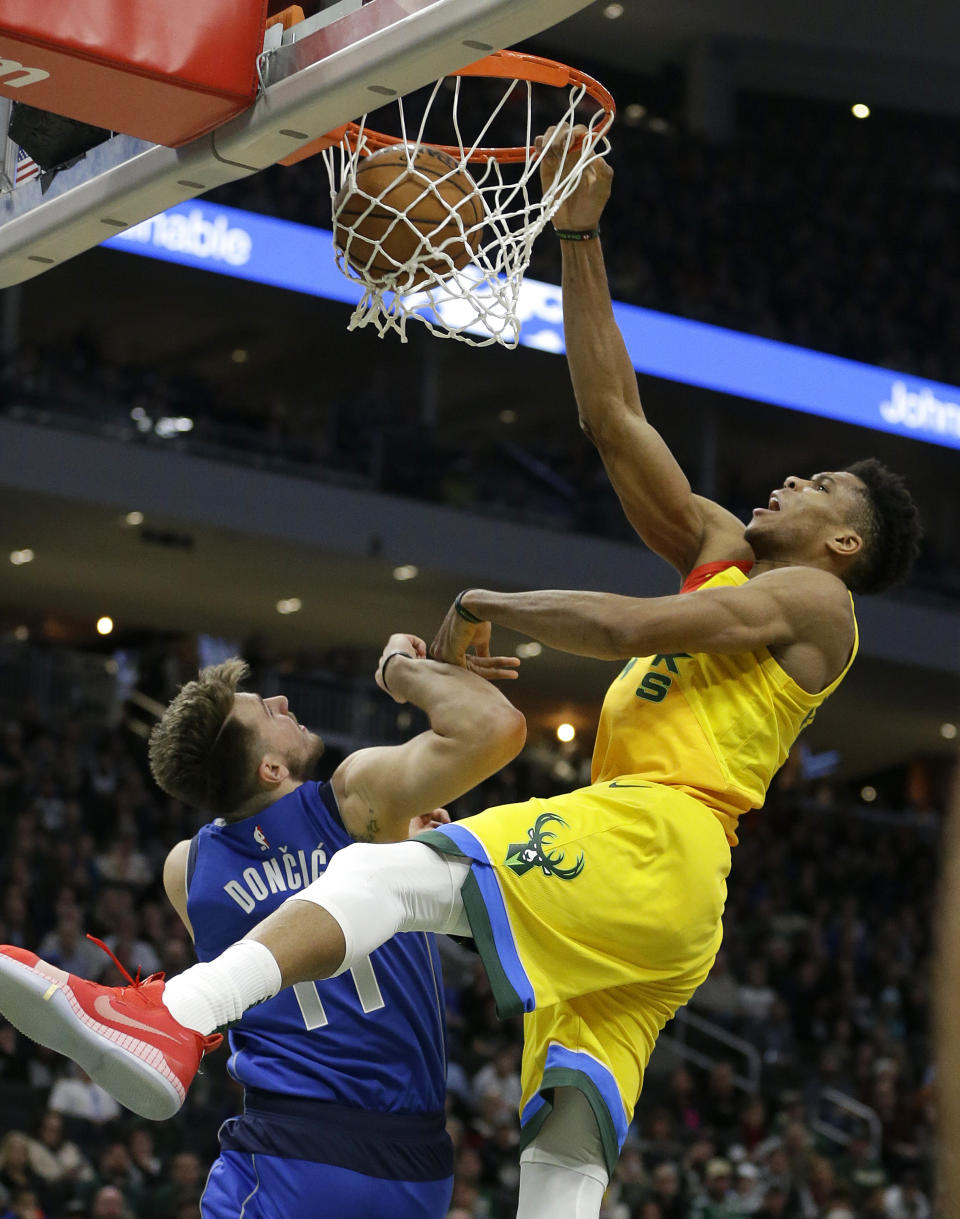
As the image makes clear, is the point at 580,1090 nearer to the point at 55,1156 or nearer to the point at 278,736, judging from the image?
the point at 278,736

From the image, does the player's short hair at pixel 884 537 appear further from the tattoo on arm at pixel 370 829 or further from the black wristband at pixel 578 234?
the tattoo on arm at pixel 370 829

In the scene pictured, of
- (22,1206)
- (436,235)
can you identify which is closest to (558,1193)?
(436,235)

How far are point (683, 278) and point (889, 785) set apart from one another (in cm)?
868

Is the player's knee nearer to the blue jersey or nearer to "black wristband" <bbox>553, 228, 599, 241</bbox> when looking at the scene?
the blue jersey

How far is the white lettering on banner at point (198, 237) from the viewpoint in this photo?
1678 cm

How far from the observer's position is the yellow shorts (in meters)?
3.74

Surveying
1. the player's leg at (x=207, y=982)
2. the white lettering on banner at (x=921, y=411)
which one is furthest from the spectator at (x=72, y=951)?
the white lettering on banner at (x=921, y=411)

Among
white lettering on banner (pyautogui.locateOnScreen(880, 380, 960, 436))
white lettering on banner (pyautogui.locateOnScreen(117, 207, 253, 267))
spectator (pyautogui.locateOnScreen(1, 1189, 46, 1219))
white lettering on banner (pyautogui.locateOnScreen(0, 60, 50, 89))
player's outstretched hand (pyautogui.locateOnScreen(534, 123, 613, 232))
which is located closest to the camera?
white lettering on banner (pyautogui.locateOnScreen(0, 60, 50, 89))

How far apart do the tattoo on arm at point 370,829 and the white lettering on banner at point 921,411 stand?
1824 cm

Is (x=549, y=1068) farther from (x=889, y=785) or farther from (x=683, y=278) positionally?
(x=889, y=785)

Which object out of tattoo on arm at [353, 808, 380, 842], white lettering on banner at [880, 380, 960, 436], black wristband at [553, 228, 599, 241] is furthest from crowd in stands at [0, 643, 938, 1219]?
black wristband at [553, 228, 599, 241]

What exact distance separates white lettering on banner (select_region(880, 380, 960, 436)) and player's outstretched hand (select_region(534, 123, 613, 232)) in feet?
57.2

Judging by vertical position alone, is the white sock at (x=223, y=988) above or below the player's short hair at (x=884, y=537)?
below

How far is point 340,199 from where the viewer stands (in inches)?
172
